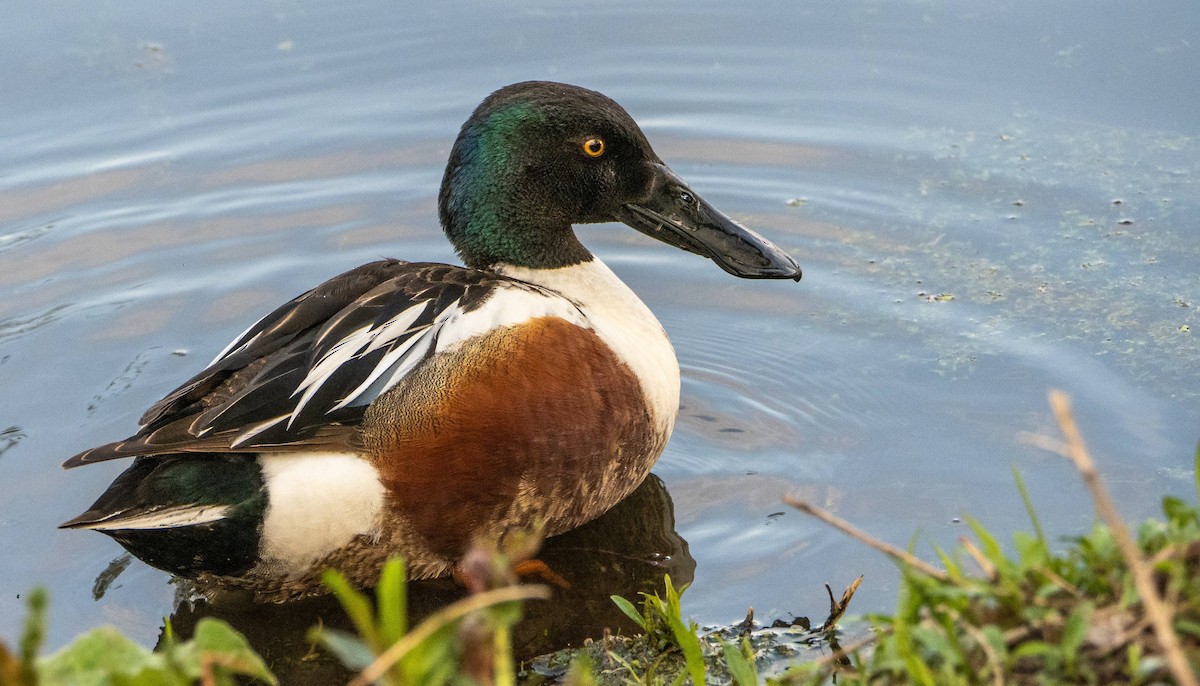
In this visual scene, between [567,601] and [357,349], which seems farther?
[567,601]

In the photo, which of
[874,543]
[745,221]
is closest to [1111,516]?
[874,543]

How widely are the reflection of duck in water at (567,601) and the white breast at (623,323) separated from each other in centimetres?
35

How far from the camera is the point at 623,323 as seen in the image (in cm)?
450

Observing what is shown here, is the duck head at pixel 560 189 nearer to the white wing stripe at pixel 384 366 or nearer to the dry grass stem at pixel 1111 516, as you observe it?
the white wing stripe at pixel 384 366

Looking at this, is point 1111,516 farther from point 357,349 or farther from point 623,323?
point 623,323

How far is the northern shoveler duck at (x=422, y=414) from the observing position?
3.68m

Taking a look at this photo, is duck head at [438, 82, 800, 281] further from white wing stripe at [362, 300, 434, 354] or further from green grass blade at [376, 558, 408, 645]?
green grass blade at [376, 558, 408, 645]

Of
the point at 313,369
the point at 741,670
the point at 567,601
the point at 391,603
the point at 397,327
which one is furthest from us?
the point at 567,601

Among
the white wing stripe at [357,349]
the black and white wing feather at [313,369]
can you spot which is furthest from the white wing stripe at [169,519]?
the white wing stripe at [357,349]

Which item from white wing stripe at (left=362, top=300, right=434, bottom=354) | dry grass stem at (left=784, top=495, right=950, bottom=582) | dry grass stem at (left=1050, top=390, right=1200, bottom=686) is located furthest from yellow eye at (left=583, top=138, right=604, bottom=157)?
dry grass stem at (left=1050, top=390, right=1200, bottom=686)

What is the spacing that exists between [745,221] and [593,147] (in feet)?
6.25

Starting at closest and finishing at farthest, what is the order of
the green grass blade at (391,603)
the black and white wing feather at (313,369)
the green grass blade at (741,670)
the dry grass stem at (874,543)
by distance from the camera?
the green grass blade at (391,603) < the dry grass stem at (874,543) < the green grass blade at (741,670) < the black and white wing feather at (313,369)

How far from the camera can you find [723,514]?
14.6 feet

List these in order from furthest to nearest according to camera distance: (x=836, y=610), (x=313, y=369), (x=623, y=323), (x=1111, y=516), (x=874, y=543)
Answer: (x=623, y=323) → (x=313, y=369) → (x=836, y=610) → (x=874, y=543) → (x=1111, y=516)
